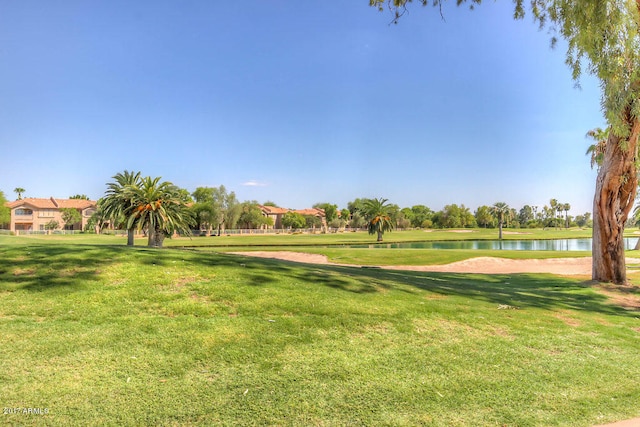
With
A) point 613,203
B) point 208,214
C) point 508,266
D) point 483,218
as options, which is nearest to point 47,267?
point 613,203

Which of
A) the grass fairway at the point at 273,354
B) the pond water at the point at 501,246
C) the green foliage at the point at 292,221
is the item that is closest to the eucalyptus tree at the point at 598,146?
the grass fairway at the point at 273,354

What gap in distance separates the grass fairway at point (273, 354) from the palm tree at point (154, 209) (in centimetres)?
1534

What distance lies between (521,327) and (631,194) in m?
11.3

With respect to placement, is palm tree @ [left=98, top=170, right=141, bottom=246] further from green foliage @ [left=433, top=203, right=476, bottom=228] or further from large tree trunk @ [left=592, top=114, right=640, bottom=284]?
green foliage @ [left=433, top=203, right=476, bottom=228]

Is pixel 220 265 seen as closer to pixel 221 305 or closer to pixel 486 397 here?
pixel 221 305

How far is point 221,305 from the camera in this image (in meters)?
6.21

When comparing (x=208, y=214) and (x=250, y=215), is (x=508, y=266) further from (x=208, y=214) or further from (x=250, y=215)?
(x=250, y=215)

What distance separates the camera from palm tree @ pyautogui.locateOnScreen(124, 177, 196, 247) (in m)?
22.7

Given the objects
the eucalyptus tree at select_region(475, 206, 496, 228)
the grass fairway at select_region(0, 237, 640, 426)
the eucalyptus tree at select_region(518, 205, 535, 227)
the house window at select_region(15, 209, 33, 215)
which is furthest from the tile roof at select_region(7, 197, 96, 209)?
the eucalyptus tree at select_region(518, 205, 535, 227)

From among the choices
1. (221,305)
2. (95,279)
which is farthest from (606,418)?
(95,279)

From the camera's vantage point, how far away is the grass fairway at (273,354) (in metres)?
3.67

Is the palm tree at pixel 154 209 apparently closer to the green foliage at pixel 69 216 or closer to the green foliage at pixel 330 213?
the green foliage at pixel 69 216

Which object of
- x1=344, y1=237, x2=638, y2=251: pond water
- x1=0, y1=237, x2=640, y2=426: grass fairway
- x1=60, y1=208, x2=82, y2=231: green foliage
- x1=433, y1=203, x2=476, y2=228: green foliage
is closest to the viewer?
x1=0, y1=237, x2=640, y2=426: grass fairway

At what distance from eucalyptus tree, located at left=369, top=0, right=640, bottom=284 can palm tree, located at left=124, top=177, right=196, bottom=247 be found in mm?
17762
